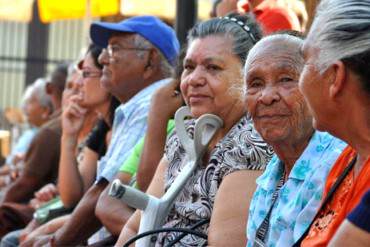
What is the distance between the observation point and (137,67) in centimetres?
649

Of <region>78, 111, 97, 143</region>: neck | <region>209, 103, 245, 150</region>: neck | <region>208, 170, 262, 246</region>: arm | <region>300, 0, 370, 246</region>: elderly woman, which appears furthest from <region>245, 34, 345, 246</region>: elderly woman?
<region>78, 111, 97, 143</region>: neck

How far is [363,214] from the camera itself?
2.56m

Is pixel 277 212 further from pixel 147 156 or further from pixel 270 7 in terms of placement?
pixel 270 7

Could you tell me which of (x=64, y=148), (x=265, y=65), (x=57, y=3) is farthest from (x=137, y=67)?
(x=57, y=3)

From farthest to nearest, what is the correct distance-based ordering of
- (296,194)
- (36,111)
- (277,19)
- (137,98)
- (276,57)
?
(36,111) < (137,98) < (277,19) < (276,57) < (296,194)

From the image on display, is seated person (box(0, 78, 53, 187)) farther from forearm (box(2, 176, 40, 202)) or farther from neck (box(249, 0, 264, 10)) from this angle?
neck (box(249, 0, 264, 10))

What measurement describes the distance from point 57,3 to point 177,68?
20.3ft

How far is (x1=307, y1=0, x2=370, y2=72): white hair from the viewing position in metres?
3.10

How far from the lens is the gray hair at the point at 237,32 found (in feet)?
15.5

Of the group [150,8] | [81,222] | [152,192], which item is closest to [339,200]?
[152,192]

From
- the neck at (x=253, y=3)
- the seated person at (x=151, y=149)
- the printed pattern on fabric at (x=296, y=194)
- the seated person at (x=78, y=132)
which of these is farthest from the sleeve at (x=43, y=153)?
the printed pattern on fabric at (x=296, y=194)

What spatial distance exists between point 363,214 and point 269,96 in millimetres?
1379

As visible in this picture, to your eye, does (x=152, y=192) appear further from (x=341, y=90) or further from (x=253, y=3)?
(x=341, y=90)

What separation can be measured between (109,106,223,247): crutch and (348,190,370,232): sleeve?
6.29ft
